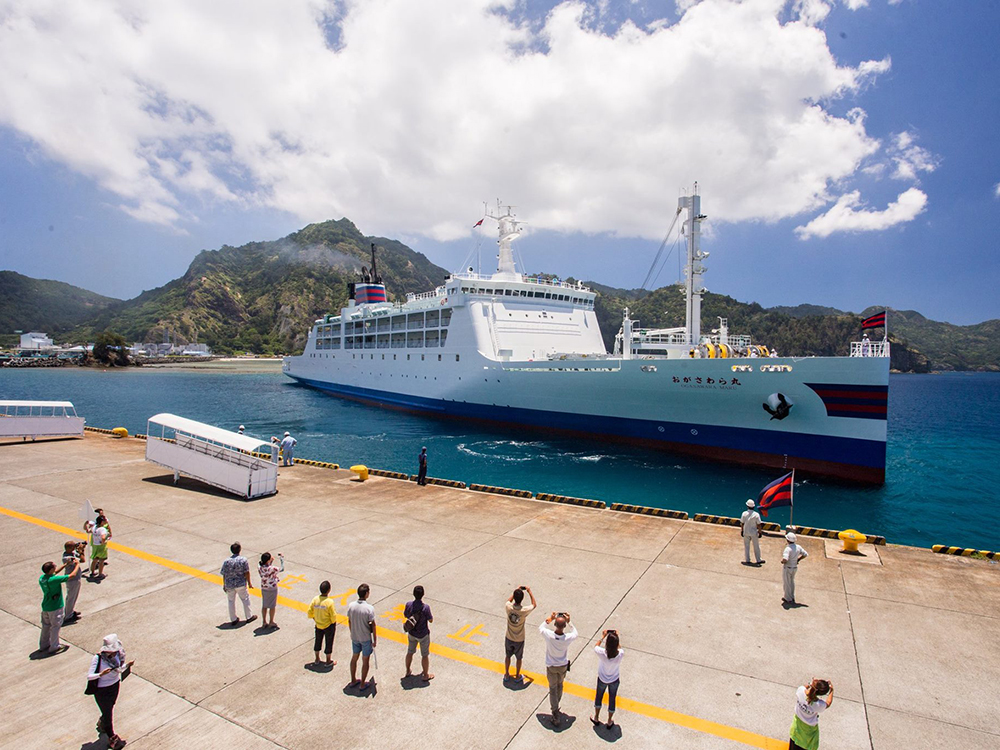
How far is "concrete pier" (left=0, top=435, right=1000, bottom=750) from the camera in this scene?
16.5ft

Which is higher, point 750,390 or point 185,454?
point 750,390

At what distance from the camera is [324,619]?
19.0 feet

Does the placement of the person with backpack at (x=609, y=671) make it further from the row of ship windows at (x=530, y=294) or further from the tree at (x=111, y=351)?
the tree at (x=111, y=351)

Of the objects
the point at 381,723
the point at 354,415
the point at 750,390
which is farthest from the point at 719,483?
the point at 354,415

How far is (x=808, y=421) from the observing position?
64.8 ft

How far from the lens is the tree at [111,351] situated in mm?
115500

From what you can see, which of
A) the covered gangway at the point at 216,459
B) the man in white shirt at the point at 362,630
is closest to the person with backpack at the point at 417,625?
the man in white shirt at the point at 362,630

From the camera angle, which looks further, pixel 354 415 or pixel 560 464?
pixel 354 415

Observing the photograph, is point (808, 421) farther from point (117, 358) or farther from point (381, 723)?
point (117, 358)

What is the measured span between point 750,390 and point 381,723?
19112 millimetres

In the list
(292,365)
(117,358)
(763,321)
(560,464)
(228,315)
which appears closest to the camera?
(560,464)

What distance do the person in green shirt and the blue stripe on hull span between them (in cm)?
2130

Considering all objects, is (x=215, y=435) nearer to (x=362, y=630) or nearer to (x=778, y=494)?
(x=362, y=630)

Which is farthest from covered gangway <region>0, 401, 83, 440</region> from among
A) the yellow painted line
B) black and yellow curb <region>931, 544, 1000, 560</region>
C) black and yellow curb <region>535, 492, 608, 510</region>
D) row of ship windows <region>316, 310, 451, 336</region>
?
black and yellow curb <region>931, 544, 1000, 560</region>
